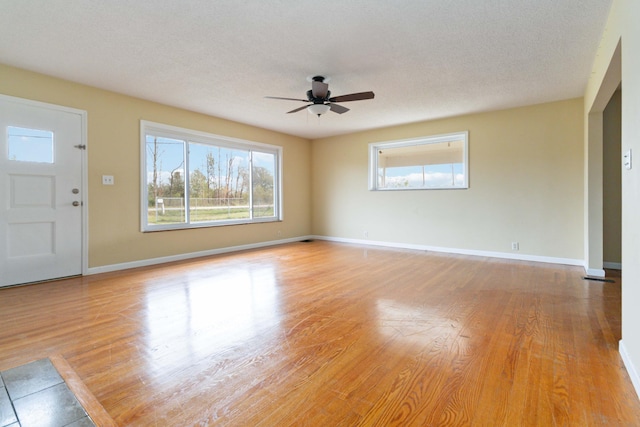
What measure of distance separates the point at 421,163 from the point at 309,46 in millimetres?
3862

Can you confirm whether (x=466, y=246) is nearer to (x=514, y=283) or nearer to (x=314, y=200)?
(x=514, y=283)

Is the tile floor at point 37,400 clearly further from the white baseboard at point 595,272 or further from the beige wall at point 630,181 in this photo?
the white baseboard at point 595,272

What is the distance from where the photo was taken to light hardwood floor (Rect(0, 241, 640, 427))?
4.79 feet

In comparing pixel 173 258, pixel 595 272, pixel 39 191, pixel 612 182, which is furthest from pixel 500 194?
pixel 39 191

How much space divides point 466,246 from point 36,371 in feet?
18.8

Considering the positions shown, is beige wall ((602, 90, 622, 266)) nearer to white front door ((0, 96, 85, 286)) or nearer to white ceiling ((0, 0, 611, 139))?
white ceiling ((0, 0, 611, 139))

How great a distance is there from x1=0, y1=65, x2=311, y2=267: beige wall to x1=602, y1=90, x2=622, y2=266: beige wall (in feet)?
20.0

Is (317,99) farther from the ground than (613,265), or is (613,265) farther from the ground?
(317,99)

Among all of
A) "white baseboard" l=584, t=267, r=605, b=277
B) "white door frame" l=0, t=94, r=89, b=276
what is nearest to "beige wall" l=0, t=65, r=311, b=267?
"white door frame" l=0, t=94, r=89, b=276

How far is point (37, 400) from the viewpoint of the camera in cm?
154

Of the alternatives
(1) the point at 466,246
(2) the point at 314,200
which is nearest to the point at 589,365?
(1) the point at 466,246

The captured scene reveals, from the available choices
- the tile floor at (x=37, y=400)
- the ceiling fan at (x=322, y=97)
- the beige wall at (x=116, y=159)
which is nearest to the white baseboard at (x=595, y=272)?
the ceiling fan at (x=322, y=97)

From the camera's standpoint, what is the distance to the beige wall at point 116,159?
A: 3.81m

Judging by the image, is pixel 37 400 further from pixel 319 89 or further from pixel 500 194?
pixel 500 194
